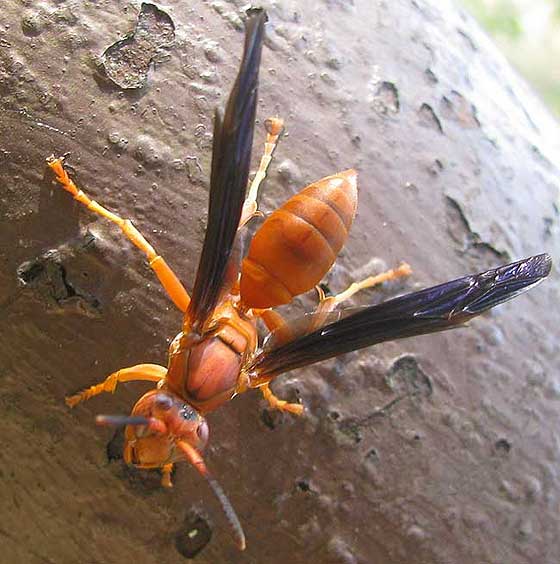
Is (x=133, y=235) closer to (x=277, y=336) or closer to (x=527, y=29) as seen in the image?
(x=277, y=336)

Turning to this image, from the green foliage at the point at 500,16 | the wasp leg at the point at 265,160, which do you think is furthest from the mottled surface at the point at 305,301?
the green foliage at the point at 500,16

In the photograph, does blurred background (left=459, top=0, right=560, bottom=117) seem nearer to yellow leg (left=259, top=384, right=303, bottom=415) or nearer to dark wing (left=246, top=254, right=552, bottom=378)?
dark wing (left=246, top=254, right=552, bottom=378)

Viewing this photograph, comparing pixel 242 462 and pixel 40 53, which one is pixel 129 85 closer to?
pixel 40 53

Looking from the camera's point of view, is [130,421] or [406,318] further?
[406,318]

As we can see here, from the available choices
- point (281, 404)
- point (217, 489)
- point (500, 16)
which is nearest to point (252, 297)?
point (281, 404)

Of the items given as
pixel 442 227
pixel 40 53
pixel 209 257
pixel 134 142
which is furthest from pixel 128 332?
pixel 442 227

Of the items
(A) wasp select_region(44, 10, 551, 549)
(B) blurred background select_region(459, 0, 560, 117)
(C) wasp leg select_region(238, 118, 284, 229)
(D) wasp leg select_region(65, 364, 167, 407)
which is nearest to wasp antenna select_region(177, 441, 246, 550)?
(A) wasp select_region(44, 10, 551, 549)

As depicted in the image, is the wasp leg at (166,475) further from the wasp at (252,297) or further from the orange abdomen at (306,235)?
the orange abdomen at (306,235)
